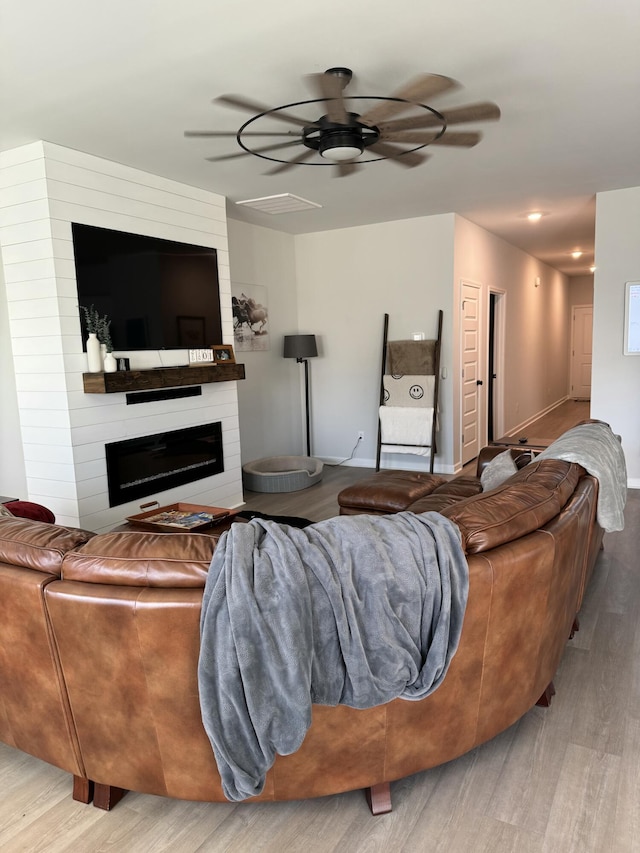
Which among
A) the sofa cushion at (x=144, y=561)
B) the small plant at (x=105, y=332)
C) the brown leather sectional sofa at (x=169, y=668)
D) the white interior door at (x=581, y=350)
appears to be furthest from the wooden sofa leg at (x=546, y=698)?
the white interior door at (x=581, y=350)

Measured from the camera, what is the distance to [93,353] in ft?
12.0

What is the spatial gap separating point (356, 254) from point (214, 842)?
569 cm

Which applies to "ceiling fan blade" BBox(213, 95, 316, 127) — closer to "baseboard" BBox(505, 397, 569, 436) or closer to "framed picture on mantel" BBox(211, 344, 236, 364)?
"framed picture on mantel" BBox(211, 344, 236, 364)

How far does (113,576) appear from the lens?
1581mm

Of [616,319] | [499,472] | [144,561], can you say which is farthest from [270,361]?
[144,561]

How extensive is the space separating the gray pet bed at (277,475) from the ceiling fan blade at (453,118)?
136 inches

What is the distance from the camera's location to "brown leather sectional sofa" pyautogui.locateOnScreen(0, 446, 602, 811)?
1.55 metres

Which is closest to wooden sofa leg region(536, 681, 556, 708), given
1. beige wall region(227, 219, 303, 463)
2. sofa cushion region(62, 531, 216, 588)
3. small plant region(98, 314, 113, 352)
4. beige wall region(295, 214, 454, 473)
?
sofa cushion region(62, 531, 216, 588)

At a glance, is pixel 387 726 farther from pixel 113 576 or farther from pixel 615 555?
pixel 615 555

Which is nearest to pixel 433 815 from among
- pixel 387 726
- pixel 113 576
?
pixel 387 726

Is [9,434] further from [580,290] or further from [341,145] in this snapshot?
[580,290]

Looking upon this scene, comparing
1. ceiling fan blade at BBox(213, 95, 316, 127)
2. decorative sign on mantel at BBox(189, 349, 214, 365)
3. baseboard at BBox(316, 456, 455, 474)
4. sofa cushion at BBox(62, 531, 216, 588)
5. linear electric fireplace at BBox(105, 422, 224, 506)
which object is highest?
ceiling fan blade at BBox(213, 95, 316, 127)

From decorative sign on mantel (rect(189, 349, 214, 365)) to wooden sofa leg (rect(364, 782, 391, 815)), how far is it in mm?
3454

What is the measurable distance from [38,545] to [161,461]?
2.63 metres
